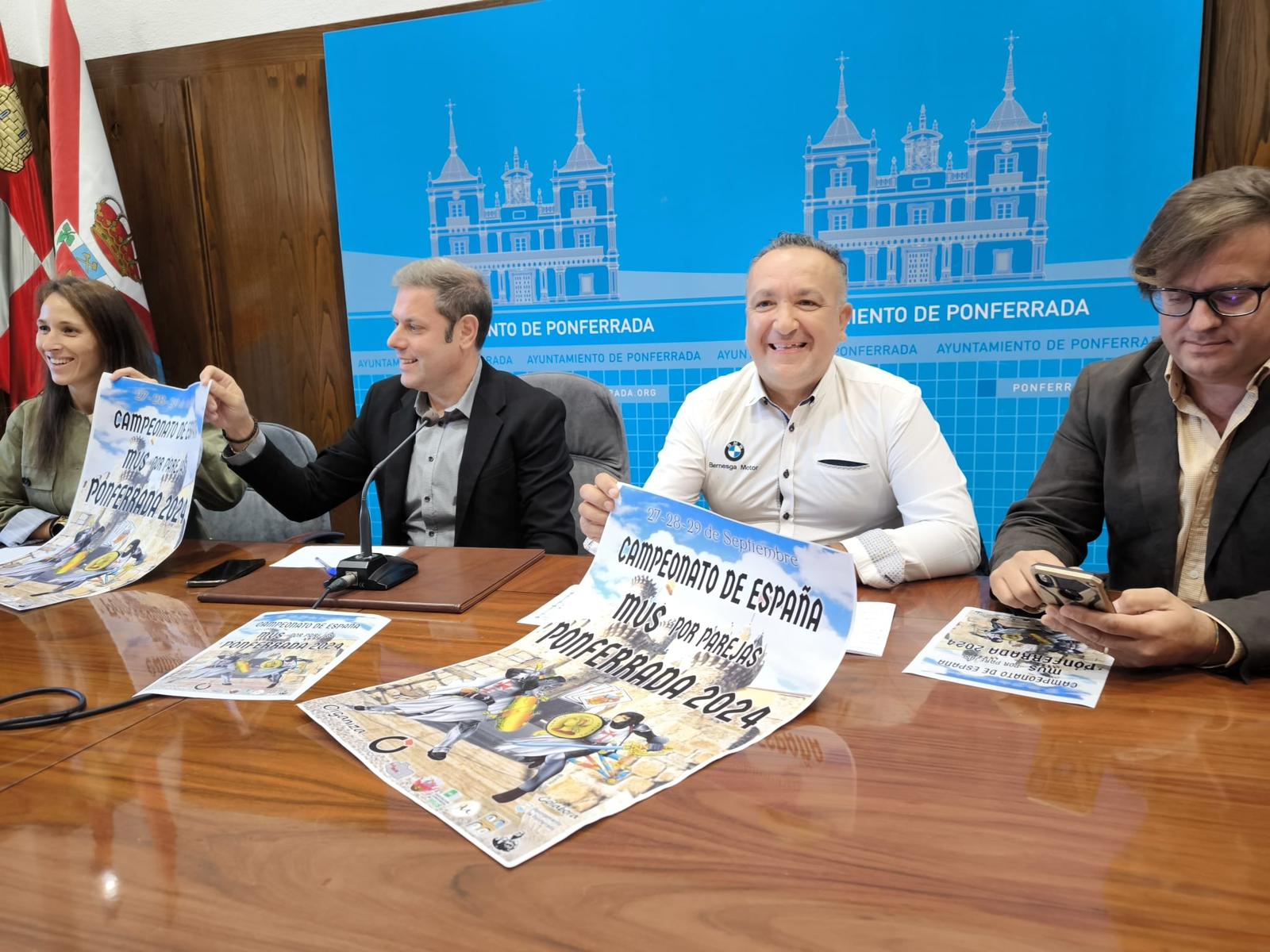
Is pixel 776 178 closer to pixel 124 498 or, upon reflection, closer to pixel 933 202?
pixel 933 202

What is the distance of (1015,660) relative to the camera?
109 centimetres

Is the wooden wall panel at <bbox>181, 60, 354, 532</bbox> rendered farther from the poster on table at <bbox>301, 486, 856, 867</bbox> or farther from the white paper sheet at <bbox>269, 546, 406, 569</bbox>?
the poster on table at <bbox>301, 486, 856, 867</bbox>

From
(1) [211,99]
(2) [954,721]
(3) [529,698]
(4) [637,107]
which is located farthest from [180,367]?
(2) [954,721]

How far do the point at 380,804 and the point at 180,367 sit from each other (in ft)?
11.7

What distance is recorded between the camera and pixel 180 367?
380 cm

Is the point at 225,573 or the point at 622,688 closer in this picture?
the point at 622,688

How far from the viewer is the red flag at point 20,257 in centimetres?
336

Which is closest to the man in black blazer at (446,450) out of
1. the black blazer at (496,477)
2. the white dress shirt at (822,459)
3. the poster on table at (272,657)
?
the black blazer at (496,477)

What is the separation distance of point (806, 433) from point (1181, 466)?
72 cm

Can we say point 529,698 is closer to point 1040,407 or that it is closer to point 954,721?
point 954,721

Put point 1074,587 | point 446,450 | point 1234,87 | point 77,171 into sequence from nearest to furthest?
point 1074,587
point 446,450
point 1234,87
point 77,171

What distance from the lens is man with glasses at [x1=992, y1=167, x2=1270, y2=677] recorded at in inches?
40.9

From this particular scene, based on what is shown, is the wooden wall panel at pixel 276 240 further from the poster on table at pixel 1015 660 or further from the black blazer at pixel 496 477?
the poster on table at pixel 1015 660

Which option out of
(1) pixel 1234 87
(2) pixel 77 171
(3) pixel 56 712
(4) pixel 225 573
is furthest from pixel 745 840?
(2) pixel 77 171
